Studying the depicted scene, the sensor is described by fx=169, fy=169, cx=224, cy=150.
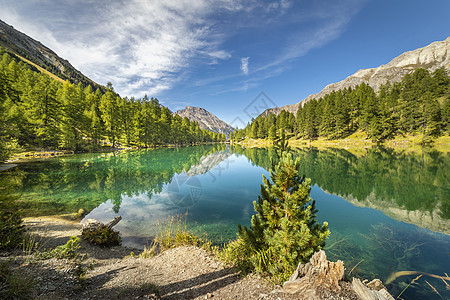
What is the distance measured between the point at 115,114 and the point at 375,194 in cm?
6813

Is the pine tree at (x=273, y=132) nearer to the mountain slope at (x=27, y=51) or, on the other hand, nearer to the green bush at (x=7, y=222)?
the green bush at (x=7, y=222)

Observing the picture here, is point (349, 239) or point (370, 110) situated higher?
point (370, 110)

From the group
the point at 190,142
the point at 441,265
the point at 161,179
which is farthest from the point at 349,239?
the point at 190,142

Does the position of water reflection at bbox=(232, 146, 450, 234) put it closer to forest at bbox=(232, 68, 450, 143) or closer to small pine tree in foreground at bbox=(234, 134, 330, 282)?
small pine tree in foreground at bbox=(234, 134, 330, 282)

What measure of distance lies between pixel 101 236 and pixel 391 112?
79.9 meters

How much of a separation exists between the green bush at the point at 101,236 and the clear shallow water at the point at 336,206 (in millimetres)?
785

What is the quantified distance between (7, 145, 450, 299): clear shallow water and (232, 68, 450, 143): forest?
3872 cm

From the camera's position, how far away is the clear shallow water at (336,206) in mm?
6812

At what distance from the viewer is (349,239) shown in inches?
319

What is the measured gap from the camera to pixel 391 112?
56.3 meters

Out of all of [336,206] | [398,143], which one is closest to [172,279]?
[336,206]

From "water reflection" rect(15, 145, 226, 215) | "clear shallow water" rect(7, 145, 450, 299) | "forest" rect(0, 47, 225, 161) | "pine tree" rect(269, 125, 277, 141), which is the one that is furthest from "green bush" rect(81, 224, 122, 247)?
"pine tree" rect(269, 125, 277, 141)

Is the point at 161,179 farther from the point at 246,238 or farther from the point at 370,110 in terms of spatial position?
the point at 370,110

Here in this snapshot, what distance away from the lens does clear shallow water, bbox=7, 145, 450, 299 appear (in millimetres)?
6812
